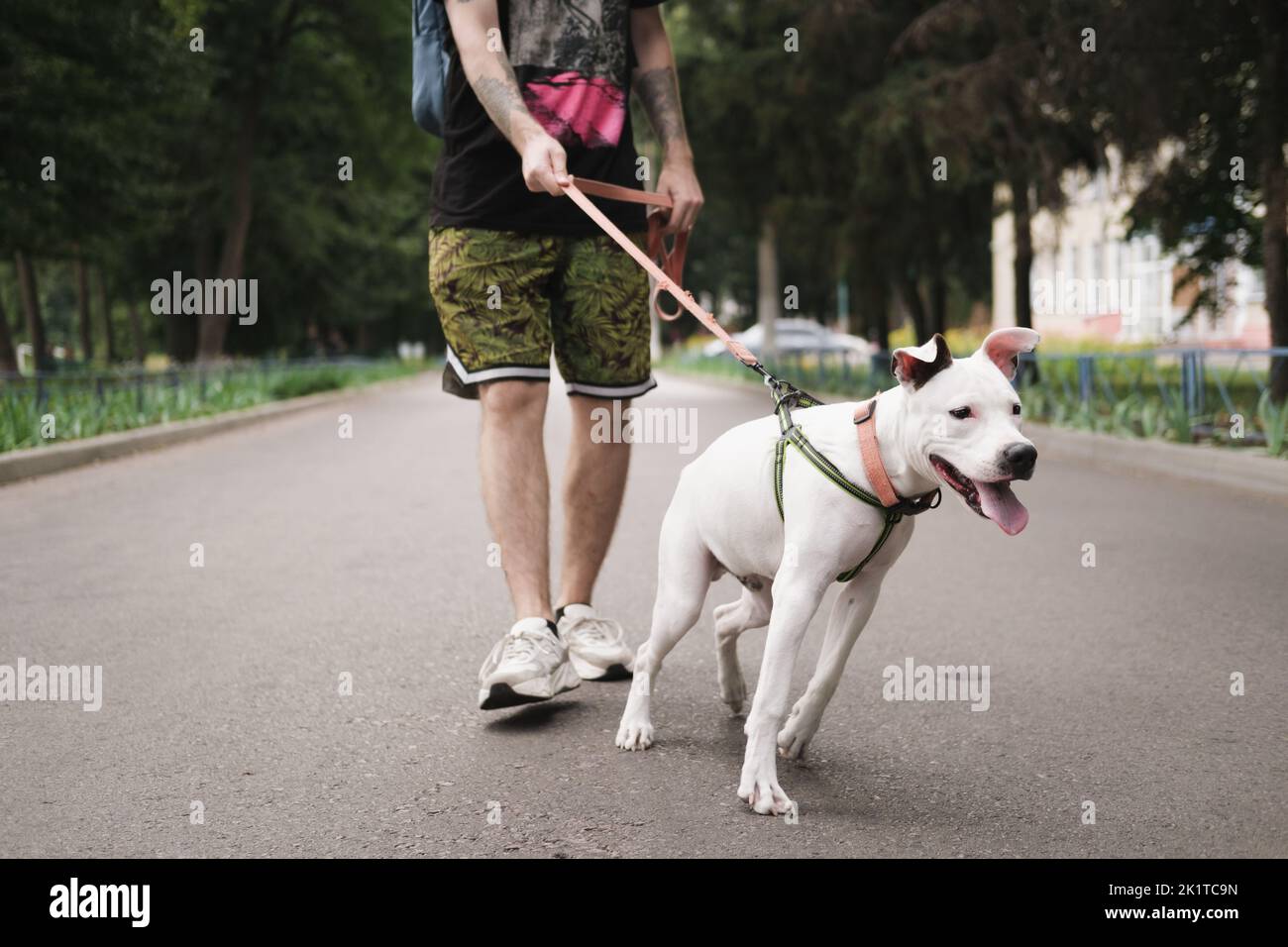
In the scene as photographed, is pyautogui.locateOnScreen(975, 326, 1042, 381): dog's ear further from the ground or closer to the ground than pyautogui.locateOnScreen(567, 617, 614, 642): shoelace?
further from the ground

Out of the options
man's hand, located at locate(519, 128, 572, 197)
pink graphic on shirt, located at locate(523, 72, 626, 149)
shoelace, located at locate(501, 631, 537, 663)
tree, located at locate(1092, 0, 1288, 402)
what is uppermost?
tree, located at locate(1092, 0, 1288, 402)

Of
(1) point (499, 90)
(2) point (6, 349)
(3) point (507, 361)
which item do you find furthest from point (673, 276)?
(2) point (6, 349)

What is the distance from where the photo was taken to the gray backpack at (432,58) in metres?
4.49

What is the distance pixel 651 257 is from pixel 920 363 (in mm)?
1615

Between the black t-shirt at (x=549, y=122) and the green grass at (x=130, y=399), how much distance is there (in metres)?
9.66

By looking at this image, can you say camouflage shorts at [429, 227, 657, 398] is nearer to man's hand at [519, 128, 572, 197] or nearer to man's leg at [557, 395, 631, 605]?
man's leg at [557, 395, 631, 605]

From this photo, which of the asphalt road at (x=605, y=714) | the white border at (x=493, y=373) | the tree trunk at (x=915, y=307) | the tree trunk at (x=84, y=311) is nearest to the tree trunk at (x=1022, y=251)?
the tree trunk at (x=915, y=307)

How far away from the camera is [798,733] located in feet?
11.9

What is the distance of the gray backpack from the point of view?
14.7 ft

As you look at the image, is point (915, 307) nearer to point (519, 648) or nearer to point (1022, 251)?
point (1022, 251)

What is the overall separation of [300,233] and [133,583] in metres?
26.5

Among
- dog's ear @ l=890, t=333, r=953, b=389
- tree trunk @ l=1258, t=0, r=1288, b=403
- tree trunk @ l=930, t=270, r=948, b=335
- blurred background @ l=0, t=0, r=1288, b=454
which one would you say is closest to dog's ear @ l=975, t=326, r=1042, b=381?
dog's ear @ l=890, t=333, r=953, b=389

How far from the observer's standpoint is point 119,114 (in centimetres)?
1927

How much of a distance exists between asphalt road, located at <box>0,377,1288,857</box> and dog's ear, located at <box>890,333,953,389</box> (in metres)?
0.96
